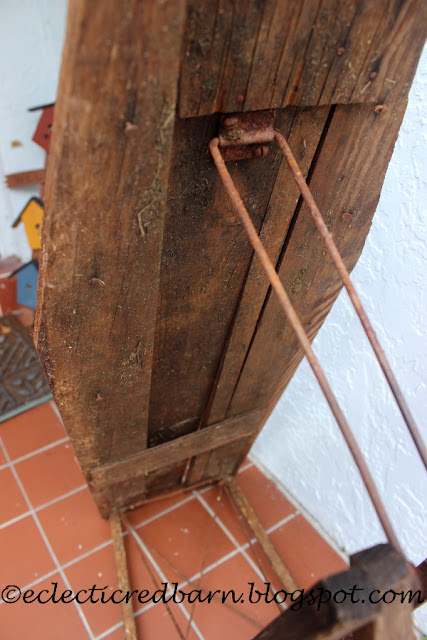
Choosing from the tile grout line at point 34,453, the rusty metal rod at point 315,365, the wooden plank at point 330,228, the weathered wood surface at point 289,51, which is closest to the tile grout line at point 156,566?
the tile grout line at point 34,453

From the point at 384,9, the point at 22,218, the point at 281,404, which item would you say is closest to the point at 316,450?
the point at 281,404

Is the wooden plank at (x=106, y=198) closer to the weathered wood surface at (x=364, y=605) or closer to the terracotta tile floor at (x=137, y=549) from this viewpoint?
the weathered wood surface at (x=364, y=605)

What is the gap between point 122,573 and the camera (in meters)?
1.81

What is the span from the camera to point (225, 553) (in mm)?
2016

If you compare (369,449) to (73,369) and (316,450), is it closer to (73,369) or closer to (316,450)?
(316,450)

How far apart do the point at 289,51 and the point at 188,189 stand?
0.30m

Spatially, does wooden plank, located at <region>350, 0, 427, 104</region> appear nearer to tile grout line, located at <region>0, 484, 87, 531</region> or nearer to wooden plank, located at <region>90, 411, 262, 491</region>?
wooden plank, located at <region>90, 411, 262, 491</region>

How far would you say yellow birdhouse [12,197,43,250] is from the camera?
2.87 meters

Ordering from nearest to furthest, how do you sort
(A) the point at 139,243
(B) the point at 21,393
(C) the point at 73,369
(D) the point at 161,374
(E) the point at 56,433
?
(A) the point at 139,243 < (C) the point at 73,369 < (D) the point at 161,374 < (E) the point at 56,433 < (B) the point at 21,393

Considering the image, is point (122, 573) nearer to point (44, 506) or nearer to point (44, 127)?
point (44, 506)

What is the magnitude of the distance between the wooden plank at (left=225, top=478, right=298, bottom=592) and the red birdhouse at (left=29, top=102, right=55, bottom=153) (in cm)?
224

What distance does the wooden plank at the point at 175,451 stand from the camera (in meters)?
1.56

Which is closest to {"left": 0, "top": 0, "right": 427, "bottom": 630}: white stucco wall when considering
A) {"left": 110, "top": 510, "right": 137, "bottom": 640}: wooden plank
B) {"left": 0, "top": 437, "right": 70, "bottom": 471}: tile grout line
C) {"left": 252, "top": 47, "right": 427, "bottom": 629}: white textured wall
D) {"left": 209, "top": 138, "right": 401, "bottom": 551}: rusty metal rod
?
{"left": 252, "top": 47, "right": 427, "bottom": 629}: white textured wall

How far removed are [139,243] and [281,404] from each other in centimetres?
146
